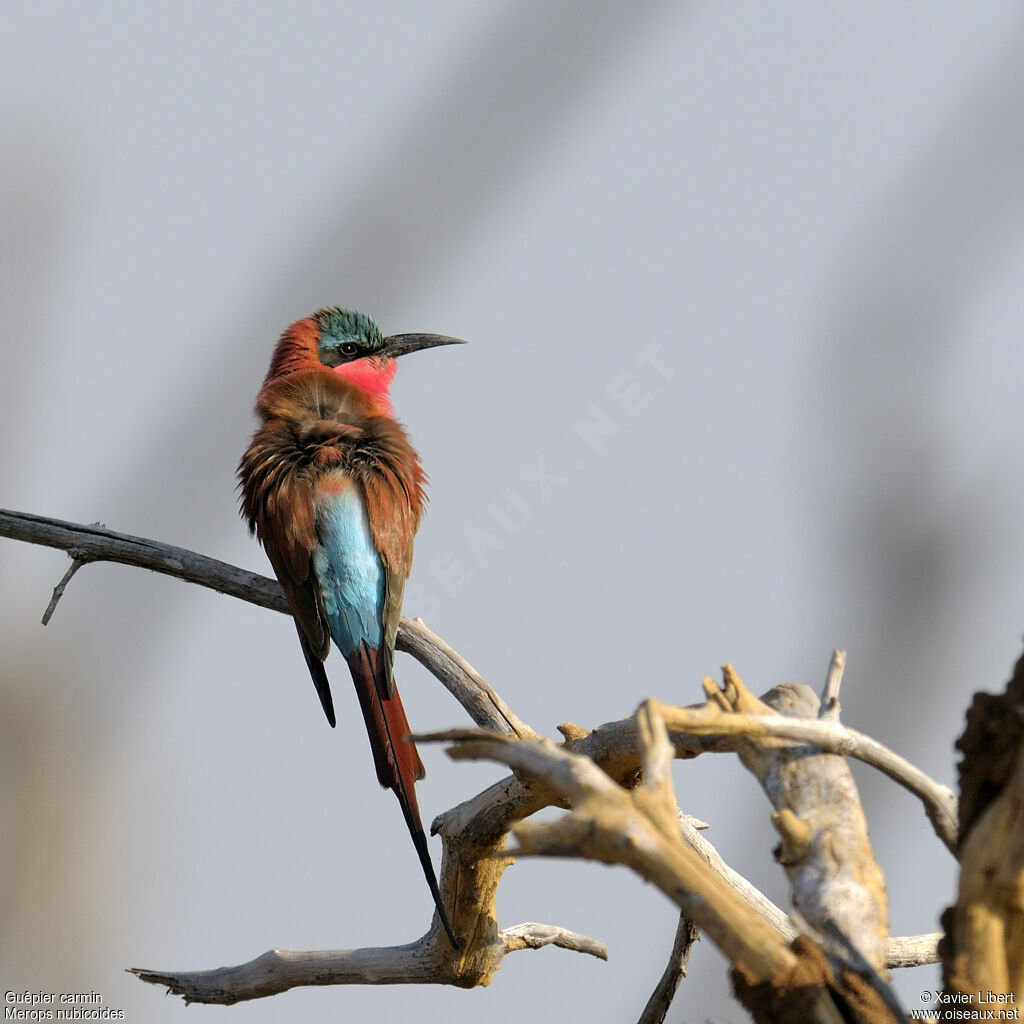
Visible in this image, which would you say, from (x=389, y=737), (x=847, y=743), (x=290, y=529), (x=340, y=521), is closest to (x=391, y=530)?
(x=340, y=521)

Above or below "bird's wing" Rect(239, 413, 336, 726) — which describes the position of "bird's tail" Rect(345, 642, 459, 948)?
below

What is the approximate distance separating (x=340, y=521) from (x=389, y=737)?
0.64m

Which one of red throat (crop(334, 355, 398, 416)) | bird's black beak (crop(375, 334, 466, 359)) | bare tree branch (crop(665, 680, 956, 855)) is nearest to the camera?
bare tree branch (crop(665, 680, 956, 855))

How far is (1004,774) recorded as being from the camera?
50.4 inches

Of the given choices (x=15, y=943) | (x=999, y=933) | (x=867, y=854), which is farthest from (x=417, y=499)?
(x=999, y=933)

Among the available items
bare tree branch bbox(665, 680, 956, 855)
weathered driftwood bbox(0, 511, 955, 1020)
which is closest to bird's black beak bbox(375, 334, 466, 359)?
weathered driftwood bbox(0, 511, 955, 1020)

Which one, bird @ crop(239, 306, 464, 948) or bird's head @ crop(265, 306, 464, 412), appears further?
bird's head @ crop(265, 306, 464, 412)

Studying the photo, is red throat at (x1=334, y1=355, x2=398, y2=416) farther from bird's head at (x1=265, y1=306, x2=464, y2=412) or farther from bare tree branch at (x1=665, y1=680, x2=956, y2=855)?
bare tree branch at (x1=665, y1=680, x2=956, y2=855)

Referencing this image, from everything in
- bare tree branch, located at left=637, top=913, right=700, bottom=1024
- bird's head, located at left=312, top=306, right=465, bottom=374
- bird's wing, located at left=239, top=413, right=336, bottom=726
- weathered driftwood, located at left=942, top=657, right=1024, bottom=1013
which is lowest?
bare tree branch, located at left=637, top=913, right=700, bottom=1024

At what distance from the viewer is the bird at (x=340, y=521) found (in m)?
3.07

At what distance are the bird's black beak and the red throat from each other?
42mm

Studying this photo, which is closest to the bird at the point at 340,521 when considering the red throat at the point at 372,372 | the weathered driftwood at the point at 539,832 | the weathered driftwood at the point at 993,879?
the weathered driftwood at the point at 539,832

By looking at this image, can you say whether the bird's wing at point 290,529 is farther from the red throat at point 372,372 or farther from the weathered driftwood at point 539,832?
the red throat at point 372,372

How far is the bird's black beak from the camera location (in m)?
4.50
